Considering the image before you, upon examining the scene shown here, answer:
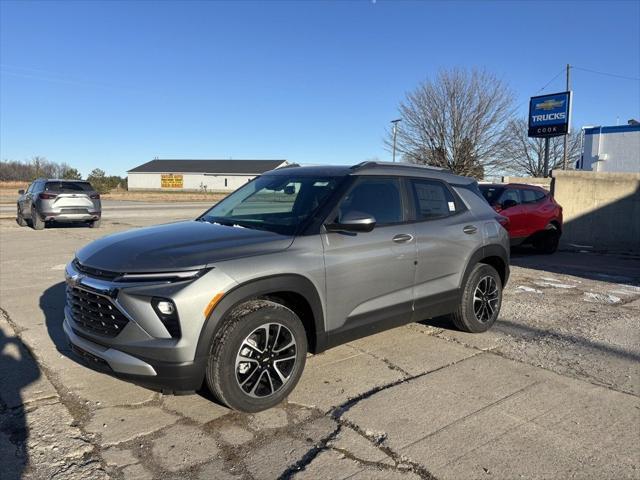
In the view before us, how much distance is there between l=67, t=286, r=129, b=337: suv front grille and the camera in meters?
3.25

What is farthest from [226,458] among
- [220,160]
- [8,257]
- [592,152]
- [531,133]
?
[220,160]

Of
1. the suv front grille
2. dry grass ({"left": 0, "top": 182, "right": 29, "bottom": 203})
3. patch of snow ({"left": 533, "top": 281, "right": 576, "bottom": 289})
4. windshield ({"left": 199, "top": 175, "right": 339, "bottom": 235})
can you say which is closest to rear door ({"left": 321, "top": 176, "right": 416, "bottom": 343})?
windshield ({"left": 199, "top": 175, "right": 339, "bottom": 235})

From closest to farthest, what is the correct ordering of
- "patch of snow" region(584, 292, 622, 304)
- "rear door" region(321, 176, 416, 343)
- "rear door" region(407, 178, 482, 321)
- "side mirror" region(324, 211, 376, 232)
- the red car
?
1. "side mirror" region(324, 211, 376, 232)
2. "rear door" region(321, 176, 416, 343)
3. "rear door" region(407, 178, 482, 321)
4. "patch of snow" region(584, 292, 622, 304)
5. the red car

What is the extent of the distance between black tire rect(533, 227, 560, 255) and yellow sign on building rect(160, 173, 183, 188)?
86541 millimetres

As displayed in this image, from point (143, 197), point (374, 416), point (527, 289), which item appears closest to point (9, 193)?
point (143, 197)

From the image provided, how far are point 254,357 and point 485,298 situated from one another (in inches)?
119

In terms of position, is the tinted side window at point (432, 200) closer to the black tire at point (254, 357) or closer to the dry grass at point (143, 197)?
the black tire at point (254, 357)

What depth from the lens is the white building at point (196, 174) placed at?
89438 millimetres

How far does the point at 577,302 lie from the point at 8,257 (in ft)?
34.3

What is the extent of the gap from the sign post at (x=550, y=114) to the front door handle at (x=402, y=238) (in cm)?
2444

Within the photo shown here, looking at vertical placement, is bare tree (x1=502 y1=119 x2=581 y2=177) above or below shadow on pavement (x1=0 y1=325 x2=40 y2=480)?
above

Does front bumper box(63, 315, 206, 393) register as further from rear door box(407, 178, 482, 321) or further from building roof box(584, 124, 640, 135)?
building roof box(584, 124, 640, 135)

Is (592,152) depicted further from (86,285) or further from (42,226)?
(86,285)

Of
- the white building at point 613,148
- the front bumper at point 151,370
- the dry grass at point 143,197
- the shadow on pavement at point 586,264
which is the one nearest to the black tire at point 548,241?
the shadow on pavement at point 586,264
